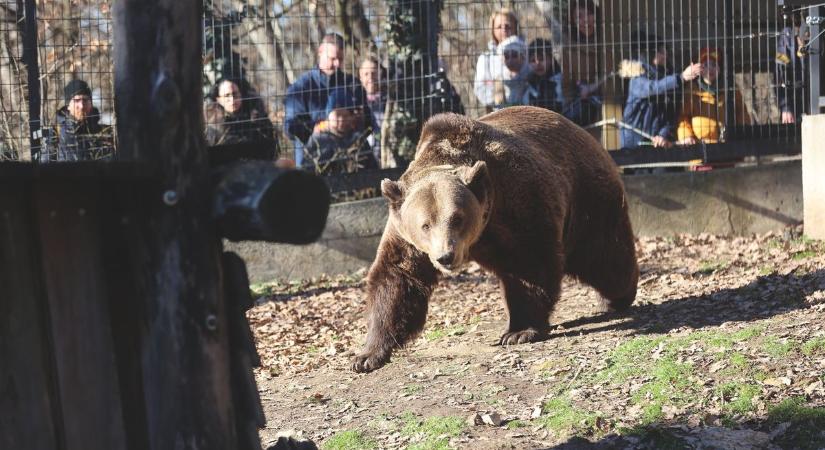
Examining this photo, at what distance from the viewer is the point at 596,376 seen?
639 cm

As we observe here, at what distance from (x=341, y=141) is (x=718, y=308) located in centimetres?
513

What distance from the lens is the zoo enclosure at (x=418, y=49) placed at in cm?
1087

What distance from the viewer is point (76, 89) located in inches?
425

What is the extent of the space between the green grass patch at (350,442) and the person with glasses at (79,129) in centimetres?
553

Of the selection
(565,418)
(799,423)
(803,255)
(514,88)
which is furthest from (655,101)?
(799,423)

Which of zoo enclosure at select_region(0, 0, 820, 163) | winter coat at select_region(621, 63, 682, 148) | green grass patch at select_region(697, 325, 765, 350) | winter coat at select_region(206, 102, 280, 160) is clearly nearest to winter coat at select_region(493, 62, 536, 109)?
zoo enclosure at select_region(0, 0, 820, 163)

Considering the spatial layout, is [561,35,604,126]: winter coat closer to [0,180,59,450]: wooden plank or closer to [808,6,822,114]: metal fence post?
[808,6,822,114]: metal fence post

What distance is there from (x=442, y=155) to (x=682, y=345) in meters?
2.15

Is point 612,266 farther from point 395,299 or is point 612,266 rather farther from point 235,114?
point 235,114

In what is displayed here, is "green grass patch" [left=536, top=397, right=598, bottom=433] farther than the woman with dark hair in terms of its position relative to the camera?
No

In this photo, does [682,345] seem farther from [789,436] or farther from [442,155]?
[442,155]

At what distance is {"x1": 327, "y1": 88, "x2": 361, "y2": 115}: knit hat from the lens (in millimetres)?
11594

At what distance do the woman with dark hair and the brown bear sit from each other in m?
3.85

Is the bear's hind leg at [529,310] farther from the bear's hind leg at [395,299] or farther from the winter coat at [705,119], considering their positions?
the winter coat at [705,119]
